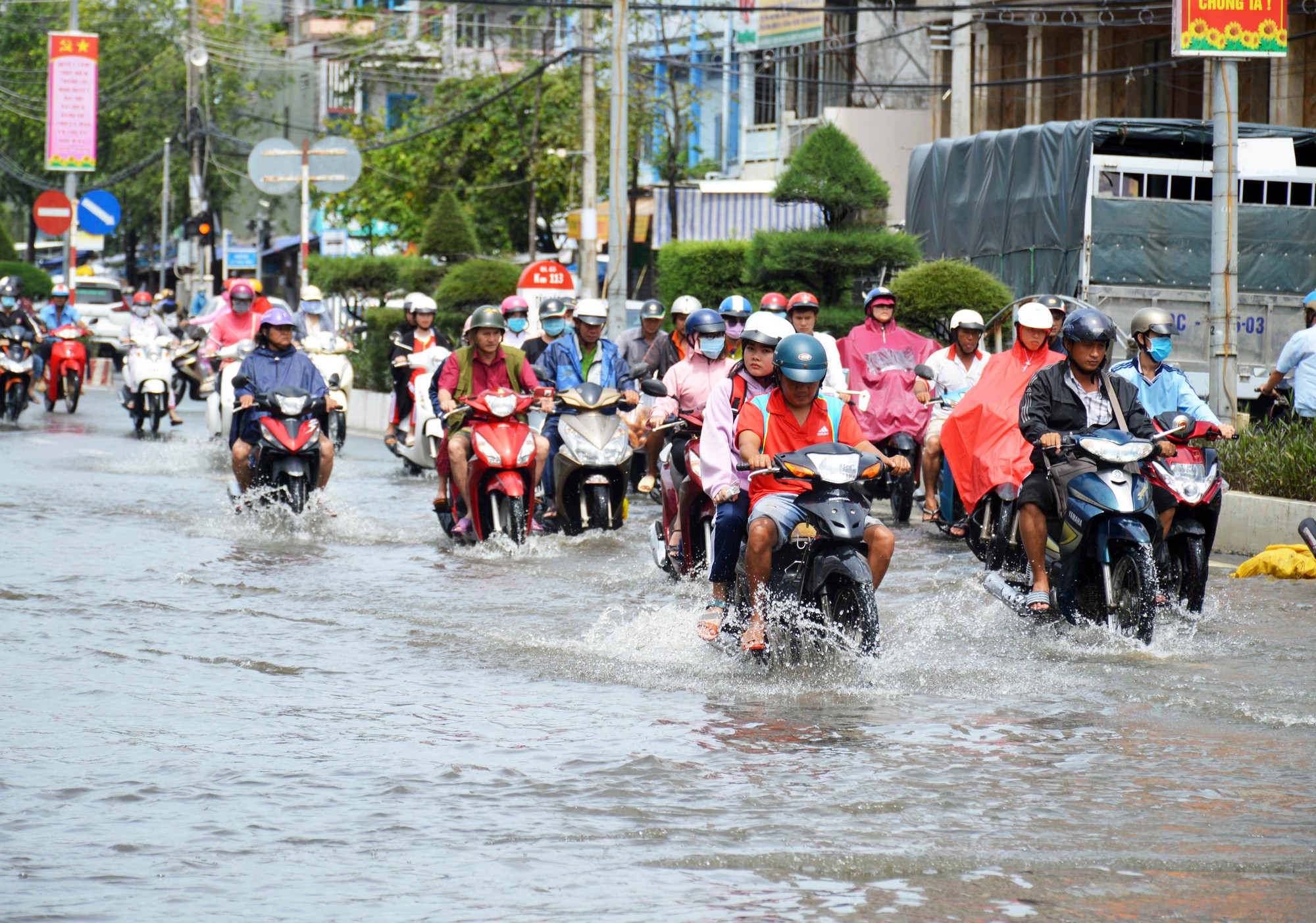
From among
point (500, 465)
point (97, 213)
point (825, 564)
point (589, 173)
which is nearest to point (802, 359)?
point (825, 564)

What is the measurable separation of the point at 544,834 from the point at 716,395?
10.9 ft

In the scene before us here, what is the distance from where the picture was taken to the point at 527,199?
4269 cm

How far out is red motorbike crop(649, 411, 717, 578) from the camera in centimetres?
1059

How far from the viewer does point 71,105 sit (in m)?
39.9

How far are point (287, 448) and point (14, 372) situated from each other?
12009 mm

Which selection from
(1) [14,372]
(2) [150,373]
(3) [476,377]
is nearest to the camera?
(3) [476,377]

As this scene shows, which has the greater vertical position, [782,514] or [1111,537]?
[782,514]

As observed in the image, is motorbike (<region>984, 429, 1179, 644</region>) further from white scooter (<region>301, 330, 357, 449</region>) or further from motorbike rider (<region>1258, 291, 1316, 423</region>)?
white scooter (<region>301, 330, 357, 449</region>)

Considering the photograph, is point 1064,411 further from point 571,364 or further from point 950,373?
point 571,364

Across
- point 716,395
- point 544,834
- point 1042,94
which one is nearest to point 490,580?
point 716,395

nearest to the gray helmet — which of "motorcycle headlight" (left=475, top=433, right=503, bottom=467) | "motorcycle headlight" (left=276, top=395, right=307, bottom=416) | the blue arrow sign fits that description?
"motorcycle headlight" (left=475, top=433, right=503, bottom=467)

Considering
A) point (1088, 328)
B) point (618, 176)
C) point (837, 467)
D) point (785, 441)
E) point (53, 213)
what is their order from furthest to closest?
point (53, 213) < point (618, 176) < point (1088, 328) < point (785, 441) < point (837, 467)

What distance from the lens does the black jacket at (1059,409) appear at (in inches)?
360

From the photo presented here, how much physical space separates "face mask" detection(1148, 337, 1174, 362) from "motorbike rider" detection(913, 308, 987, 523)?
318 centimetres
